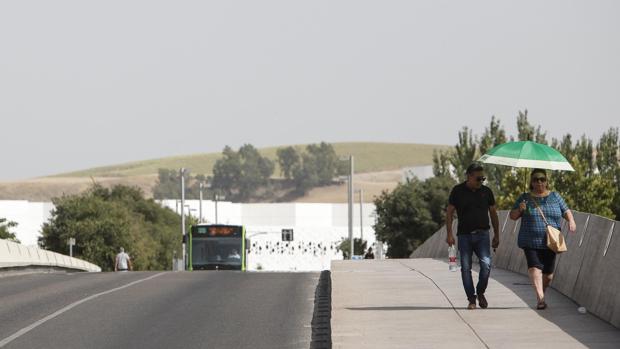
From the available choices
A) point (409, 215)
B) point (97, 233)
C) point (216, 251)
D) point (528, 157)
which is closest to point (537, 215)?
point (528, 157)

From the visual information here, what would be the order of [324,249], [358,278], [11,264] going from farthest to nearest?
[324,249] → [11,264] → [358,278]

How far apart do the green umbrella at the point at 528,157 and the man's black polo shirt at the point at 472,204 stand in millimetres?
482

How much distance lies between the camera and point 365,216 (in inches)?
7357

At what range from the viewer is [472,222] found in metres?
17.9

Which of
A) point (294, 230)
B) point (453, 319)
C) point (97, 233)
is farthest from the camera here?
point (294, 230)

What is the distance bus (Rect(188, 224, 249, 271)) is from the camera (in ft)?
167

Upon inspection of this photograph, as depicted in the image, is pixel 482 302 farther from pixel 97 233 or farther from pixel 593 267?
pixel 97 233

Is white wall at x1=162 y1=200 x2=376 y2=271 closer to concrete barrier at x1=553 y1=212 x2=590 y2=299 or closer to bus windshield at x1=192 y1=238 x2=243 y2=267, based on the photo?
bus windshield at x1=192 y1=238 x2=243 y2=267

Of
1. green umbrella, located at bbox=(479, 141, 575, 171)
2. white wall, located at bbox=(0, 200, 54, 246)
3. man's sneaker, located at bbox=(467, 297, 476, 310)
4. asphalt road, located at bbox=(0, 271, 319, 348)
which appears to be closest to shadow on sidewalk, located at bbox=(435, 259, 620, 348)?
→ man's sneaker, located at bbox=(467, 297, 476, 310)

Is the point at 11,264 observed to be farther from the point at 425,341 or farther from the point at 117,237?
the point at 117,237

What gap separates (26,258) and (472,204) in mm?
26366

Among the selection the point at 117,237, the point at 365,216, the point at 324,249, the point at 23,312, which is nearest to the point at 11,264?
the point at 23,312

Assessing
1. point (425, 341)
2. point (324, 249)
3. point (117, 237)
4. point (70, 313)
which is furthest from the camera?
point (324, 249)

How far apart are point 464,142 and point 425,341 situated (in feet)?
301
